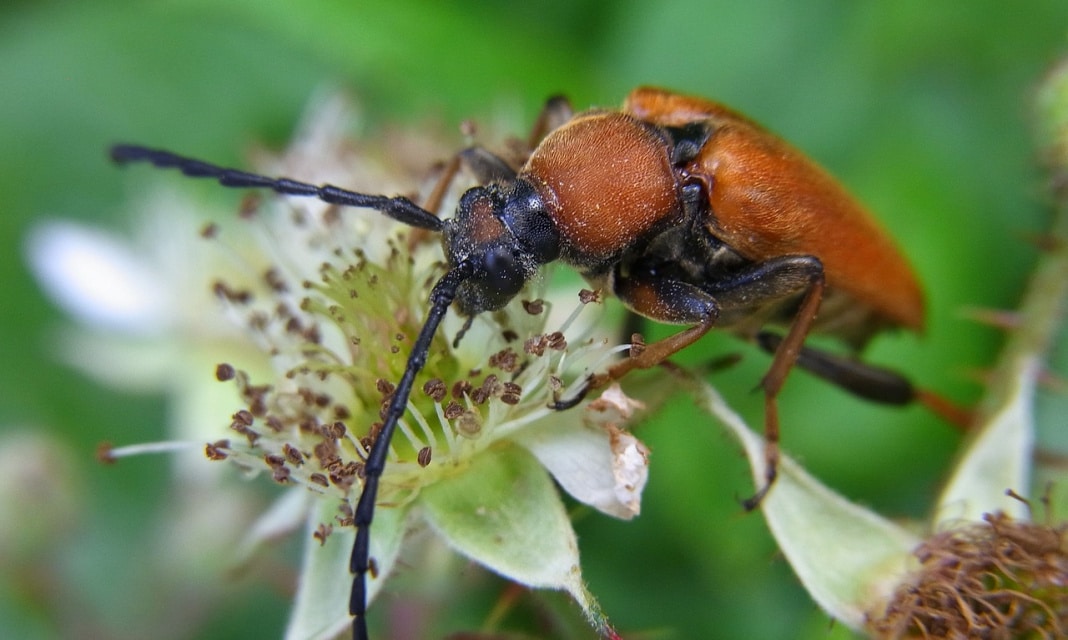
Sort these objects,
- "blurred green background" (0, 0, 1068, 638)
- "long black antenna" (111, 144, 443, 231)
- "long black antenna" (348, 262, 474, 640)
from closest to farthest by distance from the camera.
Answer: "long black antenna" (348, 262, 474, 640)
"long black antenna" (111, 144, 443, 231)
"blurred green background" (0, 0, 1068, 638)

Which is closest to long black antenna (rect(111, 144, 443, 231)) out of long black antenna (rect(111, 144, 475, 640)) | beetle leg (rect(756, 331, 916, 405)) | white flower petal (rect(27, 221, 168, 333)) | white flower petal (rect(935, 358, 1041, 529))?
long black antenna (rect(111, 144, 475, 640))

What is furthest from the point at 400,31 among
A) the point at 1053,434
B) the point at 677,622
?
the point at 1053,434

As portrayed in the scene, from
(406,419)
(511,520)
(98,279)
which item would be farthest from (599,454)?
(98,279)

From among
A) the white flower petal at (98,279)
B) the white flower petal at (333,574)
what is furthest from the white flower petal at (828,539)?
the white flower petal at (98,279)

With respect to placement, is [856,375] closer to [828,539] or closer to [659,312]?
[828,539]

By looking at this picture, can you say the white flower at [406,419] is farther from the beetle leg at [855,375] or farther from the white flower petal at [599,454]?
the beetle leg at [855,375]

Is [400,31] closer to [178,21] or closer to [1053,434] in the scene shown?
[178,21]

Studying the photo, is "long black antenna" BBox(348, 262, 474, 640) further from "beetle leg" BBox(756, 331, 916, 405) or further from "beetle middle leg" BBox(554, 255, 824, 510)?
"beetle leg" BBox(756, 331, 916, 405)
